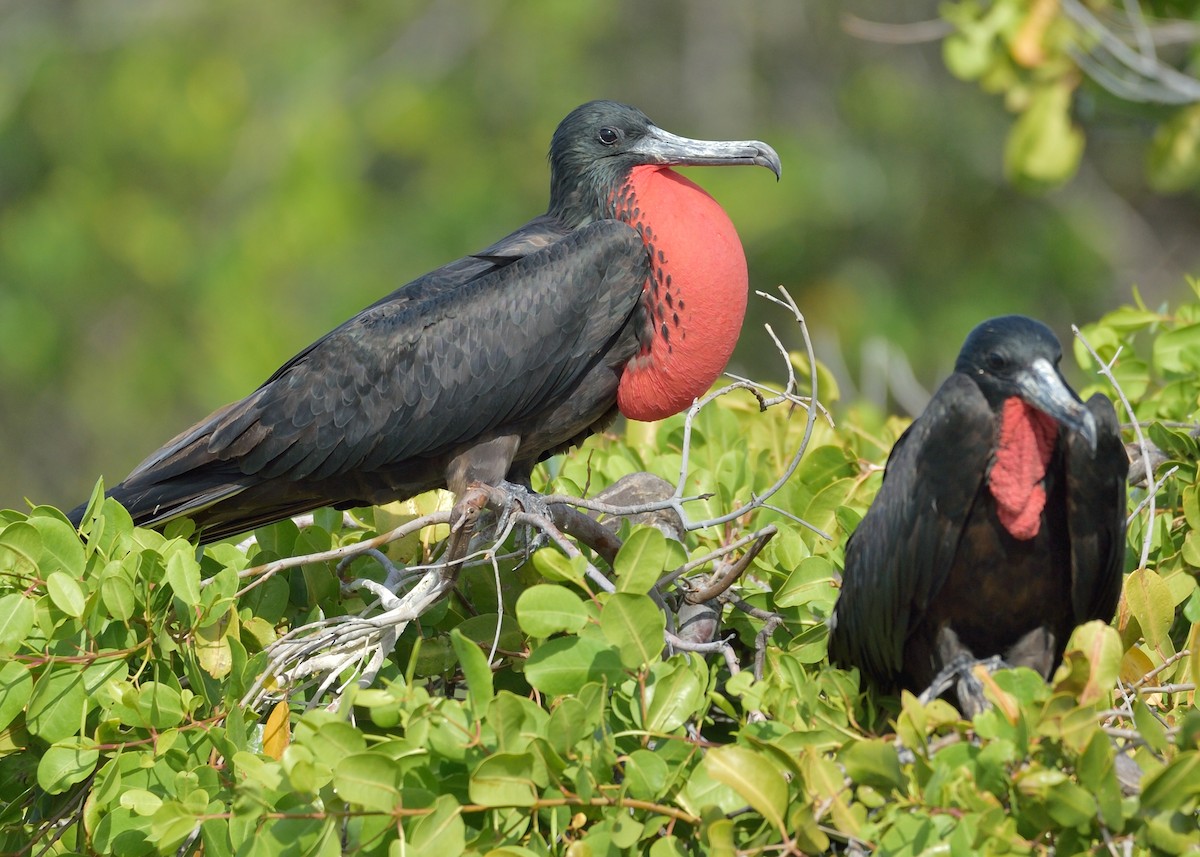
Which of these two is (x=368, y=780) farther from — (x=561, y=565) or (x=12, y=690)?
(x=12, y=690)

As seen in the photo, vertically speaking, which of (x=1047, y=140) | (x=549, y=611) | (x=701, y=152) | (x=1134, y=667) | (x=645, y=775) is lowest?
(x=1134, y=667)

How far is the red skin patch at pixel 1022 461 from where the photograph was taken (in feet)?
8.02

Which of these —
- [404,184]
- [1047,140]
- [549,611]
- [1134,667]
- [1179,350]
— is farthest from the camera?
[404,184]

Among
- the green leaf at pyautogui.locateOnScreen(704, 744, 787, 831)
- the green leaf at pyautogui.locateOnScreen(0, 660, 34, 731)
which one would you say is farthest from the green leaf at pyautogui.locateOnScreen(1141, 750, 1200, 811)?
the green leaf at pyautogui.locateOnScreen(0, 660, 34, 731)

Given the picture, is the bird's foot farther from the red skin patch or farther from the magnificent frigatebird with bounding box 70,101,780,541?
the magnificent frigatebird with bounding box 70,101,780,541

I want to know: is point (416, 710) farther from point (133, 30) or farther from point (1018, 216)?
point (133, 30)

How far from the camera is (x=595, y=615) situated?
2244 millimetres

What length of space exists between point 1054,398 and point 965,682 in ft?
1.73

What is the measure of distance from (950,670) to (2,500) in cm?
816

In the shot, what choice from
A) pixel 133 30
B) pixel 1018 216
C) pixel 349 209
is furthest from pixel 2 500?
pixel 1018 216

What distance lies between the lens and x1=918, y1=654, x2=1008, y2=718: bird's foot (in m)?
2.46

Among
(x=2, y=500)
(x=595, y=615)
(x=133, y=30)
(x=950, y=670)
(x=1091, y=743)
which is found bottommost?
(x=2, y=500)

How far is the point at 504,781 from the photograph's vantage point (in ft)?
6.83

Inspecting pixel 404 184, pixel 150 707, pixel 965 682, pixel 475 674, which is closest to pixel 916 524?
pixel 965 682
